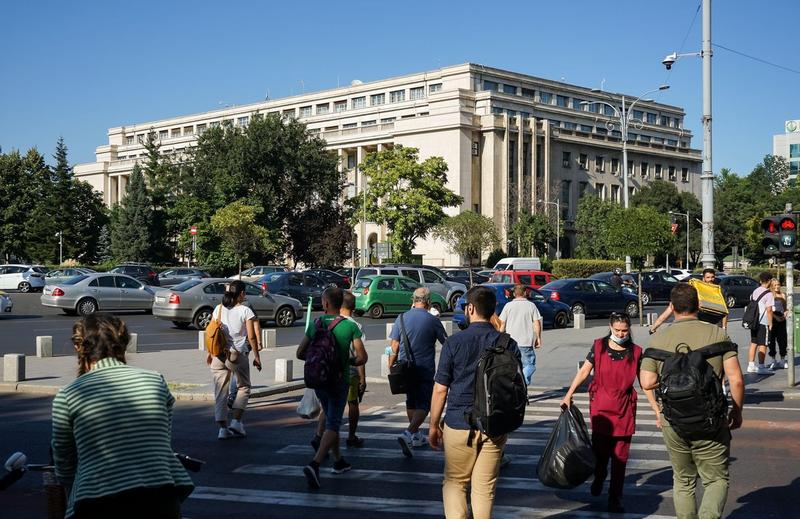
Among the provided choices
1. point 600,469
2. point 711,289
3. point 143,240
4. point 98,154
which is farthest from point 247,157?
point 98,154

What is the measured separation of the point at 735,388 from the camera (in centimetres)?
598

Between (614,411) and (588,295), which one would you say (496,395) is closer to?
(614,411)

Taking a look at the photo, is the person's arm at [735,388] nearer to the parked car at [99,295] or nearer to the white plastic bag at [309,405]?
the white plastic bag at [309,405]

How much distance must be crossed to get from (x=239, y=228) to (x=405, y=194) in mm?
12002

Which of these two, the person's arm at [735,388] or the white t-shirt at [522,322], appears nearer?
the person's arm at [735,388]

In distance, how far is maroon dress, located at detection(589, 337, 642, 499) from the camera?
7129 mm

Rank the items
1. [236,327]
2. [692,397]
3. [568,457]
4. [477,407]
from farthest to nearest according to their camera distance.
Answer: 1. [236,327]
2. [568,457]
3. [477,407]
4. [692,397]

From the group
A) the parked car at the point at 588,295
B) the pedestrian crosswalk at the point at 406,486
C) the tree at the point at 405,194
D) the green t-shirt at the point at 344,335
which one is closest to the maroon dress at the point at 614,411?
the pedestrian crosswalk at the point at 406,486

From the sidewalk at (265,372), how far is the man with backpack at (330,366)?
19.2 ft

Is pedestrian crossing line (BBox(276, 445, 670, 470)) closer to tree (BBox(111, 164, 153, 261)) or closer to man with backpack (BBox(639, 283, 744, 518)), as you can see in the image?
man with backpack (BBox(639, 283, 744, 518))

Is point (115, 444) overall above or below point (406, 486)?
above

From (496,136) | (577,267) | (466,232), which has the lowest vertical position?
(577,267)

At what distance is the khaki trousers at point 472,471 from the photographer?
568cm

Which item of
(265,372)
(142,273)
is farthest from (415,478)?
(142,273)
